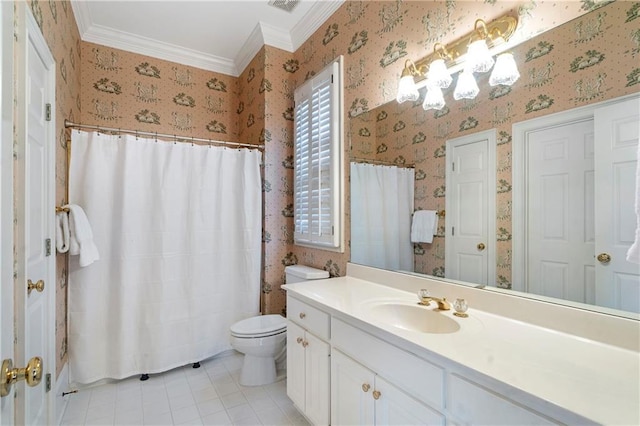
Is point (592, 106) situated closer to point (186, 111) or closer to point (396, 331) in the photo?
point (396, 331)

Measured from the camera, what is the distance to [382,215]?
1969 millimetres

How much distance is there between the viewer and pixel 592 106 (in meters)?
1.06

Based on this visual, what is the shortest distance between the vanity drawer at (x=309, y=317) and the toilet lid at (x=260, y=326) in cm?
44

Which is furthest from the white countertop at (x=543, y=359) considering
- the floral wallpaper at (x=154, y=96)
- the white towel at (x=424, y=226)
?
the floral wallpaper at (x=154, y=96)

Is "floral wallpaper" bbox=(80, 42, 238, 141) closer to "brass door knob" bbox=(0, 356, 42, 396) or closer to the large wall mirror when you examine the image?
the large wall mirror

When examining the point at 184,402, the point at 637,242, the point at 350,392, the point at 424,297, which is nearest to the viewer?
the point at 637,242

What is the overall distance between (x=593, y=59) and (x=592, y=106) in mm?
162

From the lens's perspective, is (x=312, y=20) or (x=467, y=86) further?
(x=312, y=20)

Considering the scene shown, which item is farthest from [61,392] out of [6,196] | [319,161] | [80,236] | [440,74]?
[440,74]

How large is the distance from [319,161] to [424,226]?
3.25 feet

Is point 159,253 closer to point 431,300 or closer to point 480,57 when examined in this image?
point 431,300

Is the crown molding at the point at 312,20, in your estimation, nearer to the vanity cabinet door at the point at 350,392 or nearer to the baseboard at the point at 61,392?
the vanity cabinet door at the point at 350,392

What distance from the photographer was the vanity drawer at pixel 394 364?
0.98 m

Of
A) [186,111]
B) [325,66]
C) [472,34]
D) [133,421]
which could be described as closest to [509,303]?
[472,34]
